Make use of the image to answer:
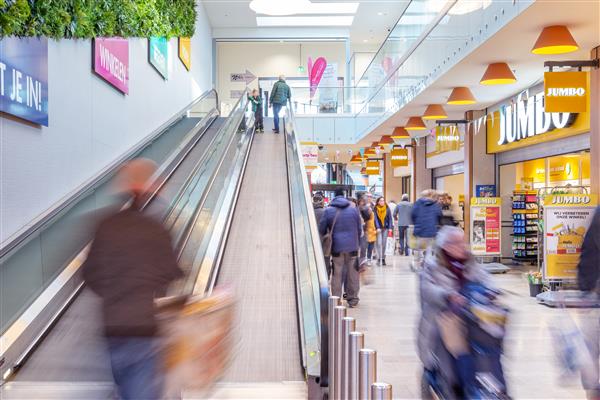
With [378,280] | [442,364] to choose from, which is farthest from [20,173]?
[378,280]

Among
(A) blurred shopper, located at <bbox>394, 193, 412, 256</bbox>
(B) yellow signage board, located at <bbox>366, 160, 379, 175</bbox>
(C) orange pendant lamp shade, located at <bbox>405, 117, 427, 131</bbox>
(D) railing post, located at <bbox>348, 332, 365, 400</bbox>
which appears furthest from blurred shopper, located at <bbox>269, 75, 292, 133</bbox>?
(D) railing post, located at <bbox>348, 332, 365, 400</bbox>

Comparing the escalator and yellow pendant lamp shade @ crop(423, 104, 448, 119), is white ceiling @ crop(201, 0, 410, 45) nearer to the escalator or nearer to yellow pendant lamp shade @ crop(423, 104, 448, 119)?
yellow pendant lamp shade @ crop(423, 104, 448, 119)

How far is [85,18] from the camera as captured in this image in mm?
7793

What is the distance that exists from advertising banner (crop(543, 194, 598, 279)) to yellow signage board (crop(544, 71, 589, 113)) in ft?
5.04

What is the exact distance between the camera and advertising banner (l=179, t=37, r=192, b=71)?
17.3m

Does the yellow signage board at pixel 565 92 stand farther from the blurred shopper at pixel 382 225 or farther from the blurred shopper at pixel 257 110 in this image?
the blurred shopper at pixel 257 110

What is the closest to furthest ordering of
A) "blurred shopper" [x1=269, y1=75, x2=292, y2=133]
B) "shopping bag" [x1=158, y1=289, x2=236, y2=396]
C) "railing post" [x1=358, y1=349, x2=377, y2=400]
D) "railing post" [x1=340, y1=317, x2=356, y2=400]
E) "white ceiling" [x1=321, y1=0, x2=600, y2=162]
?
1. "shopping bag" [x1=158, y1=289, x2=236, y2=396]
2. "railing post" [x1=358, y1=349, x2=377, y2=400]
3. "railing post" [x1=340, y1=317, x2=356, y2=400]
4. "white ceiling" [x1=321, y1=0, x2=600, y2=162]
5. "blurred shopper" [x1=269, y1=75, x2=292, y2=133]

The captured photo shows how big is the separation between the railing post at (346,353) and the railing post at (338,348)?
2.7 inches

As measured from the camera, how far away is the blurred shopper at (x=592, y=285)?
3.40m

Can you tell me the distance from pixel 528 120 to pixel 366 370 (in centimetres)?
1100

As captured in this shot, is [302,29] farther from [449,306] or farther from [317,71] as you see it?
[449,306]

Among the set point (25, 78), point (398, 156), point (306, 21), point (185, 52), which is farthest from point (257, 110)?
point (25, 78)

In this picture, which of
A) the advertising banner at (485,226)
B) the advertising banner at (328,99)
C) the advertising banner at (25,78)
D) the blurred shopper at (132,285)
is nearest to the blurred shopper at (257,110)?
the advertising banner at (485,226)

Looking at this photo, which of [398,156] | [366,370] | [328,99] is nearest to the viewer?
[366,370]
